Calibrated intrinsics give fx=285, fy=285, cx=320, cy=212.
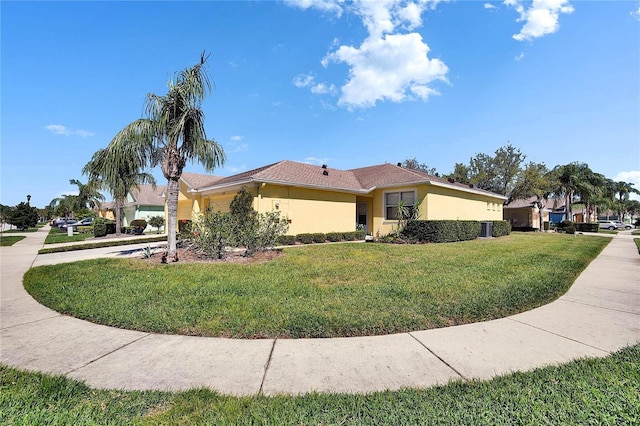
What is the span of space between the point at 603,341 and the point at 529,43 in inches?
431

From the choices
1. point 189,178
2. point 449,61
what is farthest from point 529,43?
point 189,178

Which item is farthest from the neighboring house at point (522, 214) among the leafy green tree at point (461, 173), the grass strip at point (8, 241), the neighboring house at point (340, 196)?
the grass strip at point (8, 241)

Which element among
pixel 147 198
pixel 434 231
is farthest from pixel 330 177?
pixel 147 198

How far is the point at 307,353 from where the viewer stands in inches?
132

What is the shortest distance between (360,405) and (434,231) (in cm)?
1432

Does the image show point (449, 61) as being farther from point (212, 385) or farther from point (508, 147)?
point (508, 147)

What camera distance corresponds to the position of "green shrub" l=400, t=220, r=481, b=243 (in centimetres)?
1545

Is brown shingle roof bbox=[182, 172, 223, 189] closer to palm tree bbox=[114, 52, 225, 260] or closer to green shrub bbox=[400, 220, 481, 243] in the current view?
palm tree bbox=[114, 52, 225, 260]

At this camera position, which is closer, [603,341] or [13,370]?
[13,370]

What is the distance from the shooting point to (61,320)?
4.54 metres

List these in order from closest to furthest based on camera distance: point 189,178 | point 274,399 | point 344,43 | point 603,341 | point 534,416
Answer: point 534,416, point 274,399, point 603,341, point 344,43, point 189,178

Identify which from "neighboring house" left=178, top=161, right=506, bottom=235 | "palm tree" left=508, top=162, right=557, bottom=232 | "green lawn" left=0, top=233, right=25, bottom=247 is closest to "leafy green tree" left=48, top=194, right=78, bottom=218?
"green lawn" left=0, top=233, right=25, bottom=247

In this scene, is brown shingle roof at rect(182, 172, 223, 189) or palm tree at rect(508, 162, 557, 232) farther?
palm tree at rect(508, 162, 557, 232)

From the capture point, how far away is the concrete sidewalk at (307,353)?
2.82 metres
